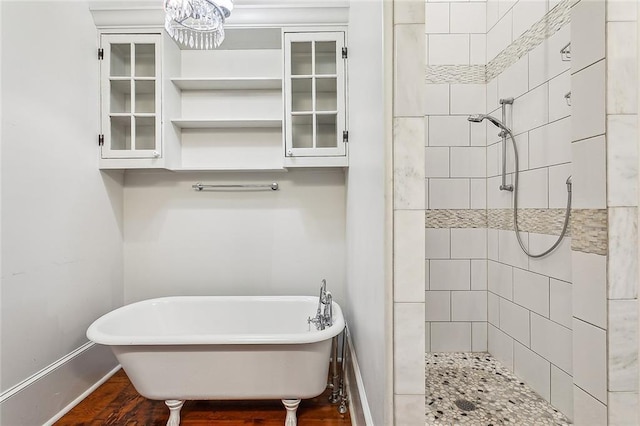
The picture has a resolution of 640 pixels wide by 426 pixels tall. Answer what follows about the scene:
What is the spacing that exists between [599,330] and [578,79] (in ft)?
2.24

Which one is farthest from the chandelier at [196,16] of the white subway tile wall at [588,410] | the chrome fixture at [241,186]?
Answer: the white subway tile wall at [588,410]

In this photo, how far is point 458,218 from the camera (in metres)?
2.10

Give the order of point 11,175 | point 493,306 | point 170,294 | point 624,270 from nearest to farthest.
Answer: point 624,270, point 11,175, point 493,306, point 170,294

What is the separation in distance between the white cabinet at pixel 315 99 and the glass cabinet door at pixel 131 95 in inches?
34.1

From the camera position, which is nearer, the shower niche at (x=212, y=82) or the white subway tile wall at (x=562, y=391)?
the white subway tile wall at (x=562, y=391)

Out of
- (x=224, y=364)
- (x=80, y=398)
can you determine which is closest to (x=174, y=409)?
(x=224, y=364)

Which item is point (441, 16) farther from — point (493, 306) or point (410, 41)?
point (493, 306)

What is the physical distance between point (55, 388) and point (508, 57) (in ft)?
10.3

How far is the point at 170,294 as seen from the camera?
2428 mm

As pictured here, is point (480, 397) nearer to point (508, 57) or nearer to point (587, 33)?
point (587, 33)

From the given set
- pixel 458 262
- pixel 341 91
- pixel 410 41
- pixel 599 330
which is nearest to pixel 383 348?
pixel 599 330

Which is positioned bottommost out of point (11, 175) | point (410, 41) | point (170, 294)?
point (170, 294)

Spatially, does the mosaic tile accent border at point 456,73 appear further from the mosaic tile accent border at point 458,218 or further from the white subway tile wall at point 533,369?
the white subway tile wall at point 533,369

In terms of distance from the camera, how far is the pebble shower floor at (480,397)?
1451 mm
